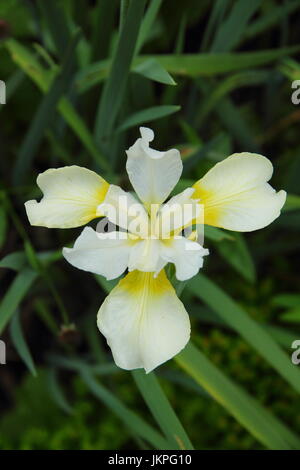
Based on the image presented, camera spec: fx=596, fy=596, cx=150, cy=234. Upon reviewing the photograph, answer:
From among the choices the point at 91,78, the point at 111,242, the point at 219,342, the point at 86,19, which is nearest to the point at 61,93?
the point at 91,78

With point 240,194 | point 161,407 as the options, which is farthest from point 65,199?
point 161,407

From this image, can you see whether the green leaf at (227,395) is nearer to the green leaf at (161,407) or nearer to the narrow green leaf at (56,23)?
the green leaf at (161,407)

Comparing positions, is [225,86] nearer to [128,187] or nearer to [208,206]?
[128,187]

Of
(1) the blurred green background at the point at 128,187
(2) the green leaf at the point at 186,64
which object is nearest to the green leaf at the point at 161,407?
(1) the blurred green background at the point at 128,187

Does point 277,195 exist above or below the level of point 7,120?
above

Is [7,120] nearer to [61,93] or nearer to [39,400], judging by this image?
[61,93]

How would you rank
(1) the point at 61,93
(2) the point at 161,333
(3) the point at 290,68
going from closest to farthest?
(2) the point at 161,333
(1) the point at 61,93
(3) the point at 290,68

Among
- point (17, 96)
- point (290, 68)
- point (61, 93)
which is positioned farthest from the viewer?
point (17, 96)

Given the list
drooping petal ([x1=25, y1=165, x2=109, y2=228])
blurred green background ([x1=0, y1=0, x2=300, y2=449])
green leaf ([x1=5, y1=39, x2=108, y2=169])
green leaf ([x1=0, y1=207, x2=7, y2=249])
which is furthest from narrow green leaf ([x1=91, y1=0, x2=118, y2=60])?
drooping petal ([x1=25, y1=165, x2=109, y2=228])
